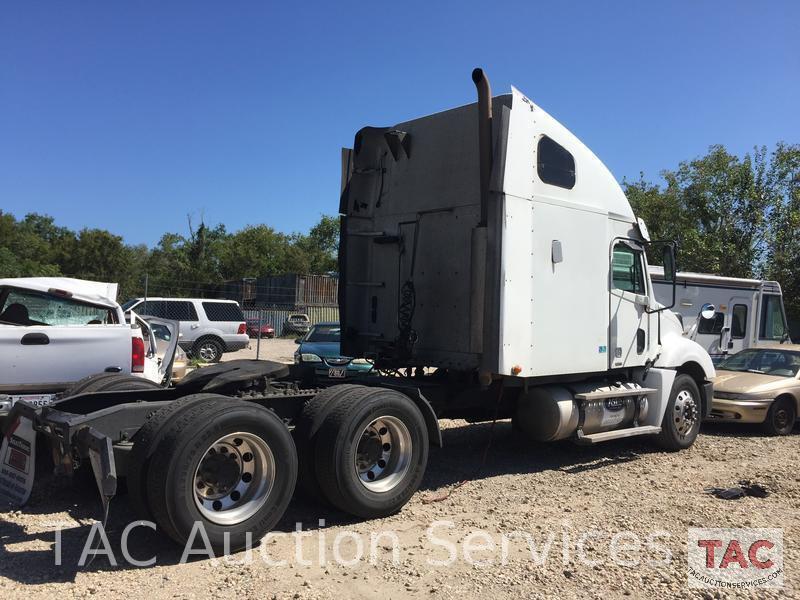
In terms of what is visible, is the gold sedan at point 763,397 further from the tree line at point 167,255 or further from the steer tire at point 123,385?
the tree line at point 167,255

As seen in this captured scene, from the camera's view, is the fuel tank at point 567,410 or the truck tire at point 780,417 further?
the truck tire at point 780,417

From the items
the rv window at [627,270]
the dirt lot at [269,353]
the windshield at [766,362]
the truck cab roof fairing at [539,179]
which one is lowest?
the dirt lot at [269,353]

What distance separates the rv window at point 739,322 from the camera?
16.2m

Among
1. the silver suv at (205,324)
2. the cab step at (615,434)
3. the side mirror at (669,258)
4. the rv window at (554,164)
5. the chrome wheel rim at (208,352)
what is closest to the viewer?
the rv window at (554,164)

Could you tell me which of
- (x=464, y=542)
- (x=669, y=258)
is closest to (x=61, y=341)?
(x=464, y=542)

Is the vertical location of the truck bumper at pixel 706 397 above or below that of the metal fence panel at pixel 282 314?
below

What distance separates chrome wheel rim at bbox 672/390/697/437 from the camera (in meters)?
8.10

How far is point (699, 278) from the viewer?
1520 cm

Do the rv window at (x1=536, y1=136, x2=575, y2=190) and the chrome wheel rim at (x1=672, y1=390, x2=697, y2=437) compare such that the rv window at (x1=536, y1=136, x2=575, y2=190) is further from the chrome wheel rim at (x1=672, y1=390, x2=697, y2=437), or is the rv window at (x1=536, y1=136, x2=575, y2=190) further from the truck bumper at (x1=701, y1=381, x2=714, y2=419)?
the truck bumper at (x1=701, y1=381, x2=714, y2=419)

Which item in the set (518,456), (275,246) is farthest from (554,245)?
(275,246)

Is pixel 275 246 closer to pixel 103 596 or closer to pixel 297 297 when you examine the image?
pixel 297 297

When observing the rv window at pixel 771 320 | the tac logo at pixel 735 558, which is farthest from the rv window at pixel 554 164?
the rv window at pixel 771 320

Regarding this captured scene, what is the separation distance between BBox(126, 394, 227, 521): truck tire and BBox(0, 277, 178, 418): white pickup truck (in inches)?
67.5

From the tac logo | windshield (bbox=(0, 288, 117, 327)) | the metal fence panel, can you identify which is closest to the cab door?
the tac logo
